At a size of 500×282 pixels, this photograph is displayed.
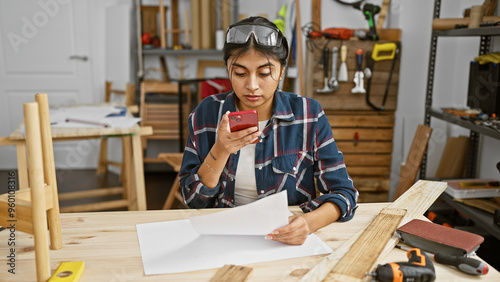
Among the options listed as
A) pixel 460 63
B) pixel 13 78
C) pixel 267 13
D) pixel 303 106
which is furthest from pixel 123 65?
pixel 303 106

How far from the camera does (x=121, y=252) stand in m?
0.89

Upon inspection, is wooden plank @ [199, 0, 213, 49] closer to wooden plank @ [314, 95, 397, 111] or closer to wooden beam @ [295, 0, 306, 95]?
wooden beam @ [295, 0, 306, 95]

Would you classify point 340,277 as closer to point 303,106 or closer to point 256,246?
point 256,246

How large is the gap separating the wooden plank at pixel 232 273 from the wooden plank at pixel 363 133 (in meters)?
2.01

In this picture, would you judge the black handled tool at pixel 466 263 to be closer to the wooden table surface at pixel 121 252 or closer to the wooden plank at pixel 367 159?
the wooden table surface at pixel 121 252

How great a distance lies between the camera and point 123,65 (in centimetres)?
423

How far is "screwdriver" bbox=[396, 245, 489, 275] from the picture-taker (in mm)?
787

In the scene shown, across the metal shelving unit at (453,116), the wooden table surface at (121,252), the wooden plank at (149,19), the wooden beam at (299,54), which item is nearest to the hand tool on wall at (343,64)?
the wooden beam at (299,54)

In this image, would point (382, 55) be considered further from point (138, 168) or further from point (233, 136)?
point (233, 136)

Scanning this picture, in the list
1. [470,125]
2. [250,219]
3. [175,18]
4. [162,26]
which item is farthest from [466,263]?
[175,18]

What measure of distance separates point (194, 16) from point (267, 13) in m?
0.80

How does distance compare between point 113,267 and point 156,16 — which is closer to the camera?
point 113,267

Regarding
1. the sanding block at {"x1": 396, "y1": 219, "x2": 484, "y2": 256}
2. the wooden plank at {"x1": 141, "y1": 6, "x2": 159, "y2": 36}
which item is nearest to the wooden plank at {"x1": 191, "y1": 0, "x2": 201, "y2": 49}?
the wooden plank at {"x1": 141, "y1": 6, "x2": 159, "y2": 36}

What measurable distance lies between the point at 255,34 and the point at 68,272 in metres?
0.72
